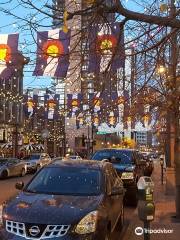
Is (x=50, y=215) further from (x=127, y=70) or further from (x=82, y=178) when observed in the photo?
(x=127, y=70)

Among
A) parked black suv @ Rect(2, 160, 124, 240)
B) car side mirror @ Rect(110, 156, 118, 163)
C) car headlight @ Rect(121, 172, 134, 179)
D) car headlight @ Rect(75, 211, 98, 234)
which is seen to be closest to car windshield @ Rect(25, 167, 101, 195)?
parked black suv @ Rect(2, 160, 124, 240)

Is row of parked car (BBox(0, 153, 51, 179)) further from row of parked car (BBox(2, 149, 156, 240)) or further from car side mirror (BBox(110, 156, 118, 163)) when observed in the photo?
row of parked car (BBox(2, 149, 156, 240))

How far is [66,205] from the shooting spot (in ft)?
27.1

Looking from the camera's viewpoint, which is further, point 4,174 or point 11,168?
point 11,168

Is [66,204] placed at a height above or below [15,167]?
above

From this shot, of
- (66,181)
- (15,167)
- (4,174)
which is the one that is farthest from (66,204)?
(15,167)

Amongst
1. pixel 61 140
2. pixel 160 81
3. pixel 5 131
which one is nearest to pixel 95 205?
pixel 160 81

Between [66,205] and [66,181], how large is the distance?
54.8 inches

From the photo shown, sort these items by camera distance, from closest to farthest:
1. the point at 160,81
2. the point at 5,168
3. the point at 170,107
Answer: the point at 170,107 → the point at 160,81 → the point at 5,168

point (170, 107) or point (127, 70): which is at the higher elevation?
point (127, 70)

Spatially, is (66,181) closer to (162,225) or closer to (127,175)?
(162,225)

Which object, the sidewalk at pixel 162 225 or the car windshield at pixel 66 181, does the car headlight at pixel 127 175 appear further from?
the car windshield at pixel 66 181

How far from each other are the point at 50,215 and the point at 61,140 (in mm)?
88543

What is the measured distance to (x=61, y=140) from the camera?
96188mm
